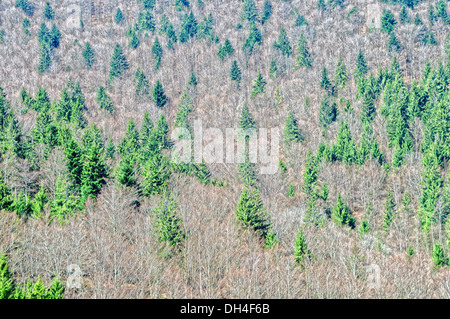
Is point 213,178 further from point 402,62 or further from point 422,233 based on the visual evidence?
point 402,62

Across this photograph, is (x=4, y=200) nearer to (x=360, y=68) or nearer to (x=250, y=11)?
(x=360, y=68)

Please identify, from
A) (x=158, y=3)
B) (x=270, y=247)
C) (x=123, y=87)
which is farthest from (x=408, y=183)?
(x=158, y=3)

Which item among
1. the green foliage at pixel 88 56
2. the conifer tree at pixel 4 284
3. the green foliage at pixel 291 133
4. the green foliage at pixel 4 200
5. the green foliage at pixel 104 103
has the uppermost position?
the green foliage at pixel 88 56

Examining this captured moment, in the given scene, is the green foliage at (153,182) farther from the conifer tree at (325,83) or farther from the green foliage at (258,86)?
the conifer tree at (325,83)

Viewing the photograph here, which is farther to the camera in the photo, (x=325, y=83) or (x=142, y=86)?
(x=142, y=86)

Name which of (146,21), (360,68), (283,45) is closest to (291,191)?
(360,68)

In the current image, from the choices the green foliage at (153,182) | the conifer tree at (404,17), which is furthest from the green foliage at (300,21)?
the green foliage at (153,182)

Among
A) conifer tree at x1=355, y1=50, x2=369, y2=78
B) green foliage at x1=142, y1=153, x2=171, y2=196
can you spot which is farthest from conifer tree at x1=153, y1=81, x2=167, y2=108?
green foliage at x1=142, y1=153, x2=171, y2=196
